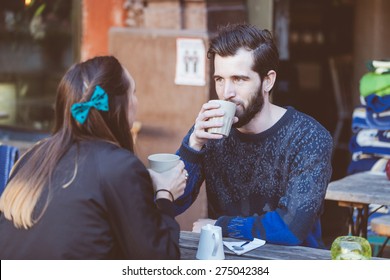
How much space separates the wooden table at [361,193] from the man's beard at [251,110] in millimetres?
908

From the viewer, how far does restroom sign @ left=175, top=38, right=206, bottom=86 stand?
4.58 metres

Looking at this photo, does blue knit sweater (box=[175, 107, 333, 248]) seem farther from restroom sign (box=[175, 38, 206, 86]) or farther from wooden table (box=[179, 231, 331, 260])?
restroom sign (box=[175, 38, 206, 86])

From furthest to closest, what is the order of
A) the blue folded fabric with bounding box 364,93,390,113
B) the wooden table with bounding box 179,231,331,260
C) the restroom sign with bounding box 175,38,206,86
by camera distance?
the restroom sign with bounding box 175,38,206,86 → the blue folded fabric with bounding box 364,93,390,113 → the wooden table with bounding box 179,231,331,260

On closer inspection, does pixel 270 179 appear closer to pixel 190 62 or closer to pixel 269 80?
pixel 269 80

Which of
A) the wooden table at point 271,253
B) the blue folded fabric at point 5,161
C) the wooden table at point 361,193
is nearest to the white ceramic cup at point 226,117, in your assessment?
the wooden table at point 271,253

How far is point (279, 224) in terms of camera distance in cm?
250

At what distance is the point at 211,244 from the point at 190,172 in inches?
24.3

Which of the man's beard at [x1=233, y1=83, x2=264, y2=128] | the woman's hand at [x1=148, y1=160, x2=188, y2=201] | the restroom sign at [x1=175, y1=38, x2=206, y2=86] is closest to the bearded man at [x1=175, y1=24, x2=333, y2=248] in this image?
the man's beard at [x1=233, y1=83, x2=264, y2=128]

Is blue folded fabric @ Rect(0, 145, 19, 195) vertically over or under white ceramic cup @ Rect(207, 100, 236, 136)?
under

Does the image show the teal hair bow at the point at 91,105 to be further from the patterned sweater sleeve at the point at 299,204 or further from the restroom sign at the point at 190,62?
the restroom sign at the point at 190,62

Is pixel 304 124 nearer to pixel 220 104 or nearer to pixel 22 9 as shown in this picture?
pixel 220 104

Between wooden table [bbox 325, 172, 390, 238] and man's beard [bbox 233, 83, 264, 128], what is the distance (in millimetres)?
908

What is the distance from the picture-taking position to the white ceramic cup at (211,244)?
2.22 meters

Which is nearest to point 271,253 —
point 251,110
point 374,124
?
point 251,110
